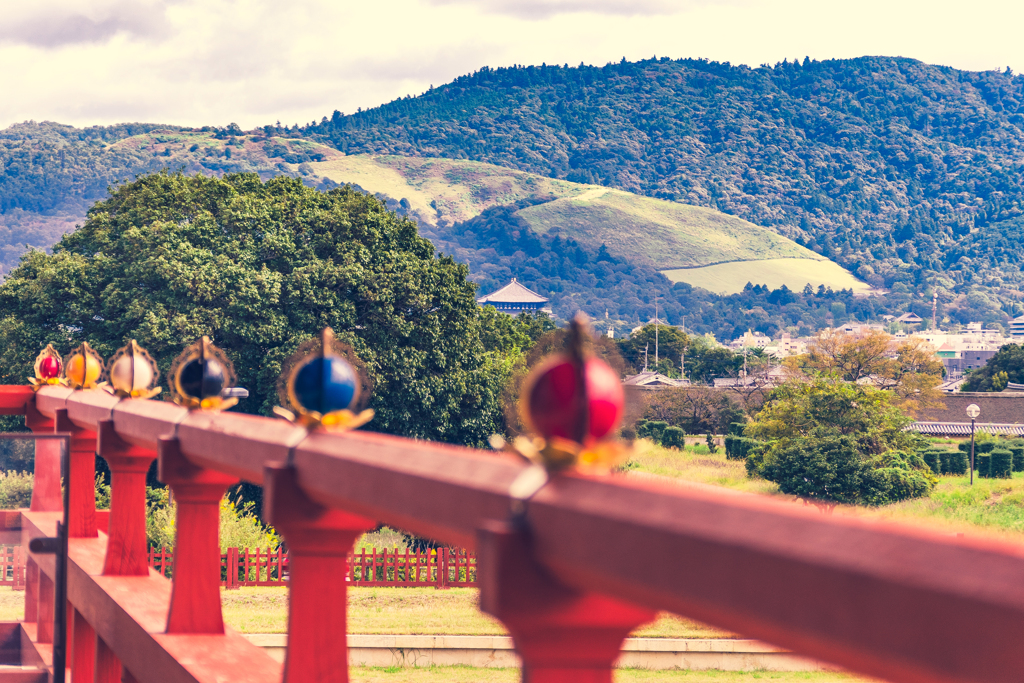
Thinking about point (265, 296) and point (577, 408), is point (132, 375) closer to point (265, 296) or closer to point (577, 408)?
point (577, 408)

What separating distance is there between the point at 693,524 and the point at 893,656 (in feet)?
0.88

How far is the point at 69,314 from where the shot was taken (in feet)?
101

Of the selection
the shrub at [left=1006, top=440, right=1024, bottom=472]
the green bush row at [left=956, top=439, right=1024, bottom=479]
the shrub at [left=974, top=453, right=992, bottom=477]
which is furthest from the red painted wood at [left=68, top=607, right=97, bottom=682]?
the shrub at [left=1006, top=440, right=1024, bottom=472]

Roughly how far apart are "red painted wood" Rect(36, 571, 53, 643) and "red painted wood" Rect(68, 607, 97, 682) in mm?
407

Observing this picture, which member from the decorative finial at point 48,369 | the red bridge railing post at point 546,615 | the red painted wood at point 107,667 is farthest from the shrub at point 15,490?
the red bridge railing post at point 546,615

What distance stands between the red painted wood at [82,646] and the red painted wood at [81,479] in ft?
1.83

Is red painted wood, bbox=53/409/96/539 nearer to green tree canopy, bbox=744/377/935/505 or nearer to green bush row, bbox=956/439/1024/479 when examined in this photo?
green tree canopy, bbox=744/377/935/505

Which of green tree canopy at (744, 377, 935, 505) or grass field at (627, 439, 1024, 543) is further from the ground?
green tree canopy at (744, 377, 935, 505)

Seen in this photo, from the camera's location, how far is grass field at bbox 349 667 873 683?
50.8ft

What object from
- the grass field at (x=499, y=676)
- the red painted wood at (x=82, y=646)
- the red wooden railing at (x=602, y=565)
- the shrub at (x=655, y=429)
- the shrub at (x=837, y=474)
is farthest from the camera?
the shrub at (x=655, y=429)

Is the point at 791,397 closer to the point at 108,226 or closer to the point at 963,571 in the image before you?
the point at 108,226

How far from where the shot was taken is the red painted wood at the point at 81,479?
500 centimetres

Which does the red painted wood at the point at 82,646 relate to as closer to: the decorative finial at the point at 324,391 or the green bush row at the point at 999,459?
the decorative finial at the point at 324,391

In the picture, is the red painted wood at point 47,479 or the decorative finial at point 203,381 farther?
the red painted wood at point 47,479
